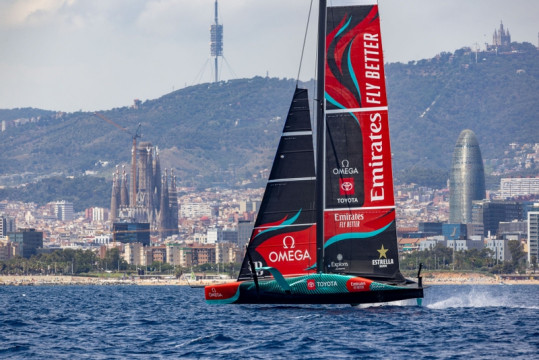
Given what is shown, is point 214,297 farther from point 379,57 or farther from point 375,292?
point 379,57

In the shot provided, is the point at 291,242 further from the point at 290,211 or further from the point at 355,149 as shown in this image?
the point at 355,149

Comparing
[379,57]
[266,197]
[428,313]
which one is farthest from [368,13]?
[428,313]

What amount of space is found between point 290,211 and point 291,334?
7.26m

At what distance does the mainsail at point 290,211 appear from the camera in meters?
38.6

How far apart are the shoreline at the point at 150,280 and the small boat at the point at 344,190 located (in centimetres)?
11060

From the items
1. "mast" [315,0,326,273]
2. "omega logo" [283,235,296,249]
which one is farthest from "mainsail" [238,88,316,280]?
"mast" [315,0,326,273]

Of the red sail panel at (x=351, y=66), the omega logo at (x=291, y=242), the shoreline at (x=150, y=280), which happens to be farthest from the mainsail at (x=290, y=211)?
the shoreline at (x=150, y=280)

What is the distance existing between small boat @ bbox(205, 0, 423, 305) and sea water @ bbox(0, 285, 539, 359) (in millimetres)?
1183

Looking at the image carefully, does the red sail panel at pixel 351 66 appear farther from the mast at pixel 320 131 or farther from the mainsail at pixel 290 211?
the mainsail at pixel 290 211

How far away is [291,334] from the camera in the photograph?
32.1 metres

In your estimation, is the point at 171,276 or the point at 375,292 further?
the point at 171,276

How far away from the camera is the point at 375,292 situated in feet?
123

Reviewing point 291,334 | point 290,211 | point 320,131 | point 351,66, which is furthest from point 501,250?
point 291,334

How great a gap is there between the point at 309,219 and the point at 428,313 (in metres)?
4.63
